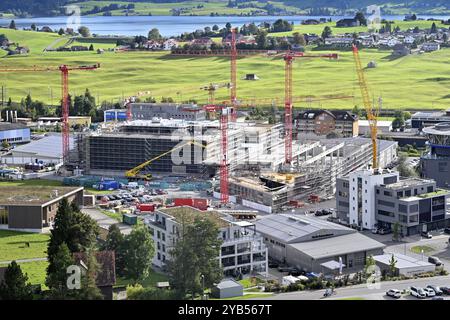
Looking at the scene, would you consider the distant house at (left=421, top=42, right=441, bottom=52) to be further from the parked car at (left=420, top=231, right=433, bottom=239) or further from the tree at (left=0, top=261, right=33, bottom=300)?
the tree at (left=0, top=261, right=33, bottom=300)

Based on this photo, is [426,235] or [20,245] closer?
[20,245]

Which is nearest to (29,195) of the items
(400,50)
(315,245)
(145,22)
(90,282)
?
(315,245)

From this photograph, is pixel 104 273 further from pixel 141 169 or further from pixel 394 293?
pixel 141 169

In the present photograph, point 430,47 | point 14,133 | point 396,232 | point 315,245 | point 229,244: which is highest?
point 430,47

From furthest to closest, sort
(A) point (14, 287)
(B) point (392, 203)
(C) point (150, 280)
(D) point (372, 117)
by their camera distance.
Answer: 1. (D) point (372, 117)
2. (B) point (392, 203)
3. (C) point (150, 280)
4. (A) point (14, 287)

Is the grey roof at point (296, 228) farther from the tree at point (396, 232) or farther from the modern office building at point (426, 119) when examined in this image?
the modern office building at point (426, 119)

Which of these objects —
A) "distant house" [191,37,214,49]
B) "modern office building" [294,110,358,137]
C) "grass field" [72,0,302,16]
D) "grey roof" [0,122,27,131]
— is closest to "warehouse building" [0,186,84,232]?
"grey roof" [0,122,27,131]

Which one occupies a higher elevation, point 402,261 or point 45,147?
point 45,147
